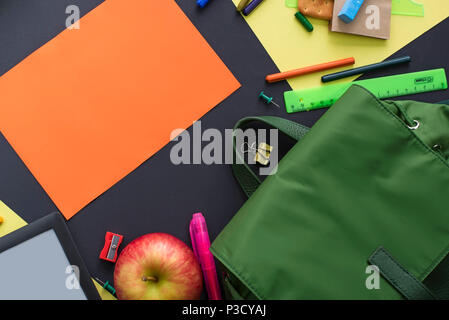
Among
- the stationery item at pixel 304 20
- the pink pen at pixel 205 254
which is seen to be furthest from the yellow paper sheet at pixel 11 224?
the stationery item at pixel 304 20

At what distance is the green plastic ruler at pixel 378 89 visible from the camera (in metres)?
0.73

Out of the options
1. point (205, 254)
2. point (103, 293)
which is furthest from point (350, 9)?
point (103, 293)

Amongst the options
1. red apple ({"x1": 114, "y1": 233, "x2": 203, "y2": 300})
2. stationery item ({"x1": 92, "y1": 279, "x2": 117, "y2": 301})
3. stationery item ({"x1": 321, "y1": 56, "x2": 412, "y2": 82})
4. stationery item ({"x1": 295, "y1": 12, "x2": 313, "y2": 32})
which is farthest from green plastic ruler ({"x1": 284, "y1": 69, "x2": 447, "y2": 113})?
stationery item ({"x1": 92, "y1": 279, "x2": 117, "y2": 301})

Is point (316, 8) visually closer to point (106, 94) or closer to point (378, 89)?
point (378, 89)

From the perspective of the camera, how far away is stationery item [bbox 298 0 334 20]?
28.4 inches

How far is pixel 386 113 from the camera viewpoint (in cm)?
58

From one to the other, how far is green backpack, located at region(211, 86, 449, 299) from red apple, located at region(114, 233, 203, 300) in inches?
3.3

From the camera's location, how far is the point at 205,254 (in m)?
0.68

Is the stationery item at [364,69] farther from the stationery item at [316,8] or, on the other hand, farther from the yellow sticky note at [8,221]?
the yellow sticky note at [8,221]

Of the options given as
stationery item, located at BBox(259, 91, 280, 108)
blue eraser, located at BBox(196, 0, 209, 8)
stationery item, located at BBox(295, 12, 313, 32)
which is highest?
blue eraser, located at BBox(196, 0, 209, 8)

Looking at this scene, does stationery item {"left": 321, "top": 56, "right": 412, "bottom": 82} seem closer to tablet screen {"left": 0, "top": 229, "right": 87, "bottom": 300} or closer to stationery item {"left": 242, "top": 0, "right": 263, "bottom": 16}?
stationery item {"left": 242, "top": 0, "right": 263, "bottom": 16}

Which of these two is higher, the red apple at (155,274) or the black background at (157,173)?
the black background at (157,173)

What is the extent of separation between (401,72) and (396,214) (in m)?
0.33

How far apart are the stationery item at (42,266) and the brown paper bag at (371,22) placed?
25.7 inches
